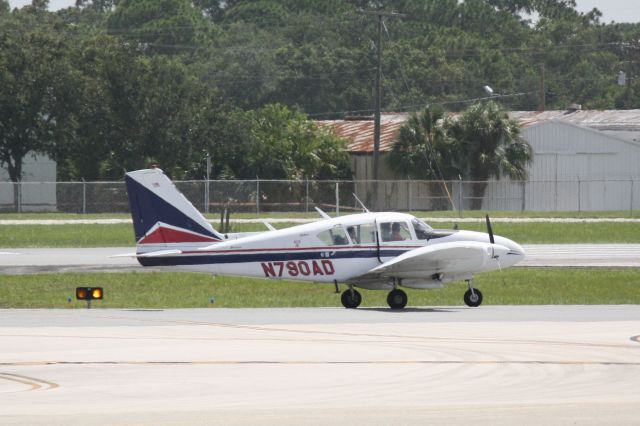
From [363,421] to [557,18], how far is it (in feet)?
570

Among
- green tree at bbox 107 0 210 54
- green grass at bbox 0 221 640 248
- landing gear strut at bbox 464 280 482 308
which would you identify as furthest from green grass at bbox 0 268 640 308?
green tree at bbox 107 0 210 54

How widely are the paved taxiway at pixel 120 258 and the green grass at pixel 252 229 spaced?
9.54ft

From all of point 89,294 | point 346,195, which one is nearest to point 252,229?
point 346,195

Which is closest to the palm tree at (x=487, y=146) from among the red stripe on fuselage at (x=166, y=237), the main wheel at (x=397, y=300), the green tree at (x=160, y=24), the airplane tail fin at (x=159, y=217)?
the main wheel at (x=397, y=300)

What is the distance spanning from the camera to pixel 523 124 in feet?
243

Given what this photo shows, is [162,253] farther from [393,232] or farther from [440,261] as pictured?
[440,261]

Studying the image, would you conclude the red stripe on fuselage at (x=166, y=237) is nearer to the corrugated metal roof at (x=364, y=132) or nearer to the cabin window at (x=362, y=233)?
the cabin window at (x=362, y=233)

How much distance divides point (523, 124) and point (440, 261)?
5065 cm

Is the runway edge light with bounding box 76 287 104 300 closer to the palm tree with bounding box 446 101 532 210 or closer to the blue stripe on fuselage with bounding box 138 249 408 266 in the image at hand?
the blue stripe on fuselage with bounding box 138 249 408 266

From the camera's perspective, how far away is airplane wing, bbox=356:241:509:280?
80.5ft

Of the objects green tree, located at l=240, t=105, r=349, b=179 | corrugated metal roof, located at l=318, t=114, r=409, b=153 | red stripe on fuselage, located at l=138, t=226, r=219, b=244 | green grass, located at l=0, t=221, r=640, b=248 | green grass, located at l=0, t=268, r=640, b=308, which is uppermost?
corrugated metal roof, located at l=318, t=114, r=409, b=153

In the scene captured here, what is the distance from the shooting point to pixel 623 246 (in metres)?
43.5

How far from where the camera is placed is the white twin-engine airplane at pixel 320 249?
2464 cm

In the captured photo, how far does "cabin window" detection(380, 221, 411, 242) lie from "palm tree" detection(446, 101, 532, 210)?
43461 mm
